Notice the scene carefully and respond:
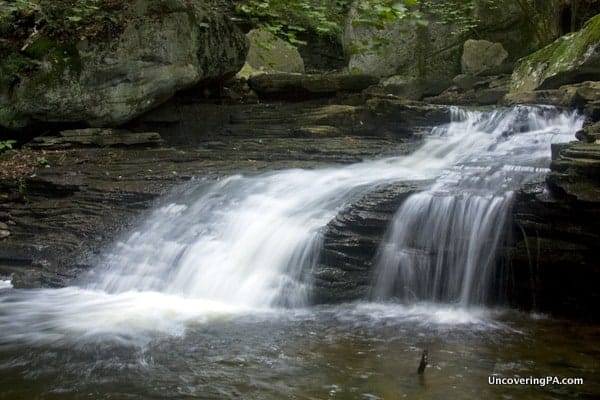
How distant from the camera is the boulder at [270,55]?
12.8m

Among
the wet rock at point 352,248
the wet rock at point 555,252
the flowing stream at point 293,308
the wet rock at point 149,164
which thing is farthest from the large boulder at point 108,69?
the wet rock at point 555,252

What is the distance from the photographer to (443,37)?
15.9m

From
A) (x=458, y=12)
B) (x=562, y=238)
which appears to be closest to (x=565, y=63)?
(x=458, y=12)

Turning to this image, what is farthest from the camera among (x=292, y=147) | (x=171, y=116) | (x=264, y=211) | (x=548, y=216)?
(x=171, y=116)

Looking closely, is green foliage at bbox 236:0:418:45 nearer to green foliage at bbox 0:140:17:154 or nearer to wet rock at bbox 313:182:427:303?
wet rock at bbox 313:182:427:303

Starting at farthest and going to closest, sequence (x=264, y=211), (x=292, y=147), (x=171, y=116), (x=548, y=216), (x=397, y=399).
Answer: (x=171, y=116), (x=292, y=147), (x=264, y=211), (x=548, y=216), (x=397, y=399)

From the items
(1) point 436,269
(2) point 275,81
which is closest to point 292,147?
(2) point 275,81

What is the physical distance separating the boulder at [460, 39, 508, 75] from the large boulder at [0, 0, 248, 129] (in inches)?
341

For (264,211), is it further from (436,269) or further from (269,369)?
(269,369)

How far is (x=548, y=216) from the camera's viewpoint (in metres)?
5.14

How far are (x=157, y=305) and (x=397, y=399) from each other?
3072mm

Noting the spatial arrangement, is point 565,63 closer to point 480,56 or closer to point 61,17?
point 480,56

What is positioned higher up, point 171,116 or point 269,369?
point 171,116

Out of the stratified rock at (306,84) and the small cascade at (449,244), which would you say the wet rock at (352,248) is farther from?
the stratified rock at (306,84)
